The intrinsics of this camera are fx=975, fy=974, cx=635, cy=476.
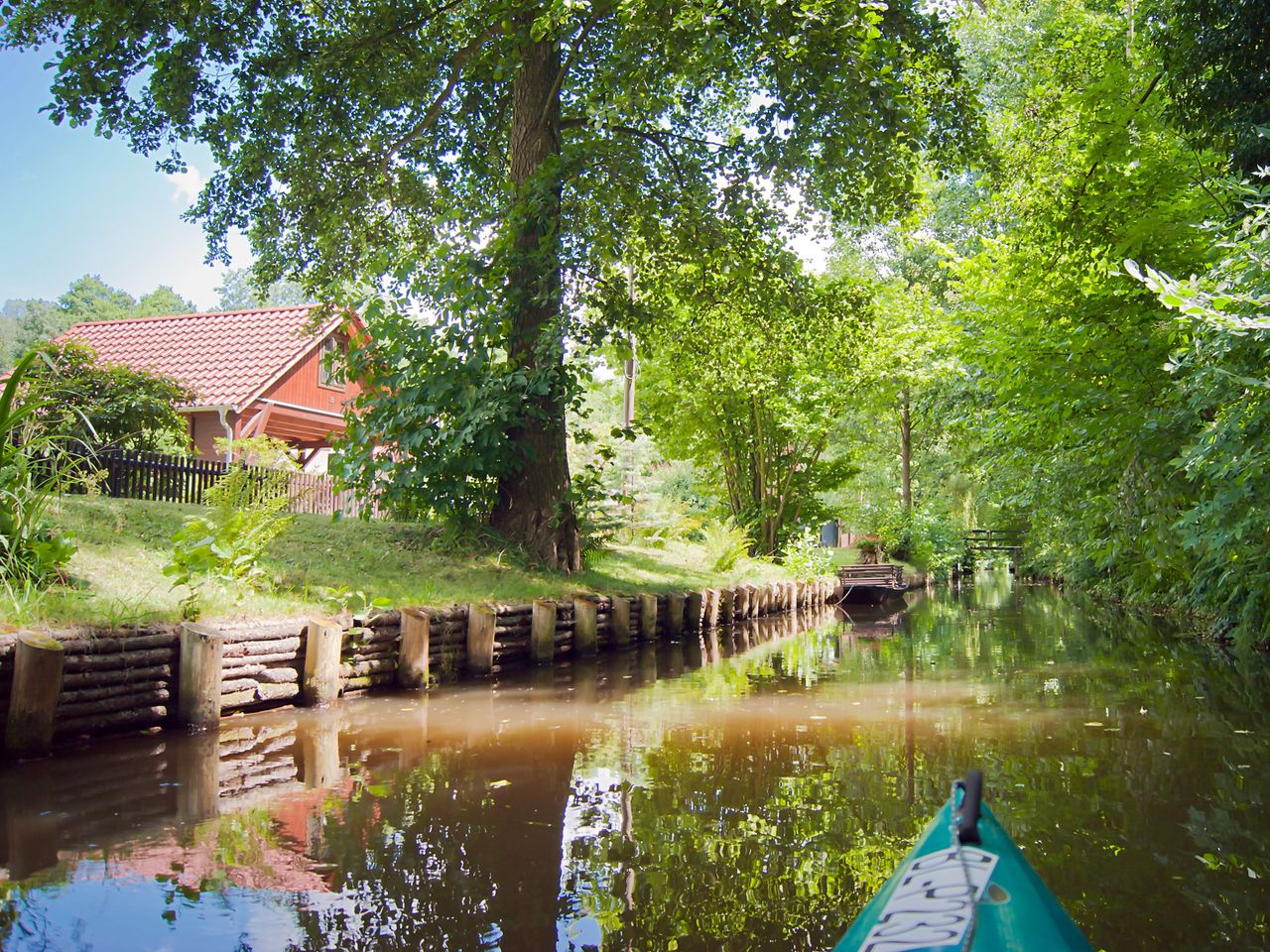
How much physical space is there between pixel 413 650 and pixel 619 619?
415cm

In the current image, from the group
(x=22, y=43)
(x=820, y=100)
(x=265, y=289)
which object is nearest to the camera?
(x=820, y=100)

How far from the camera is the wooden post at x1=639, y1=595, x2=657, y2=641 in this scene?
13453 mm

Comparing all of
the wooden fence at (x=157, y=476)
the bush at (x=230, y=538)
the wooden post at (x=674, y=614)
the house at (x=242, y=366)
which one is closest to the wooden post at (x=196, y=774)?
the bush at (x=230, y=538)

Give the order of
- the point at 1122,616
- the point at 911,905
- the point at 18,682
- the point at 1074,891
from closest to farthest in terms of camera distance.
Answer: the point at 911,905 < the point at 1074,891 < the point at 18,682 < the point at 1122,616

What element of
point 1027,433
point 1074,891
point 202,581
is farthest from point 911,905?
point 1027,433

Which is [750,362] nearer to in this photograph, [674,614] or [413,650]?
[674,614]

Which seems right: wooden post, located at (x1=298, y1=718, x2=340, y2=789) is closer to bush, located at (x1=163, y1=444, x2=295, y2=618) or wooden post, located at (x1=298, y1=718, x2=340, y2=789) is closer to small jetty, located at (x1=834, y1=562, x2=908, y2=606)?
bush, located at (x1=163, y1=444, x2=295, y2=618)

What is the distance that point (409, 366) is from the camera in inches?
479

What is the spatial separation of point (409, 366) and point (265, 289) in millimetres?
5472

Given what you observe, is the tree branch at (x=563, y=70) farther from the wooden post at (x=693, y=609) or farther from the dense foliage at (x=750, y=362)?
the wooden post at (x=693, y=609)

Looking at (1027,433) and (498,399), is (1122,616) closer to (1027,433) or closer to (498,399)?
(1027,433)

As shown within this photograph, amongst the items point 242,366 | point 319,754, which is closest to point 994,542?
point 242,366

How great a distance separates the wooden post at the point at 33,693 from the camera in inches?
225

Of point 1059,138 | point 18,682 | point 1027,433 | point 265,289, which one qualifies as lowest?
point 18,682
